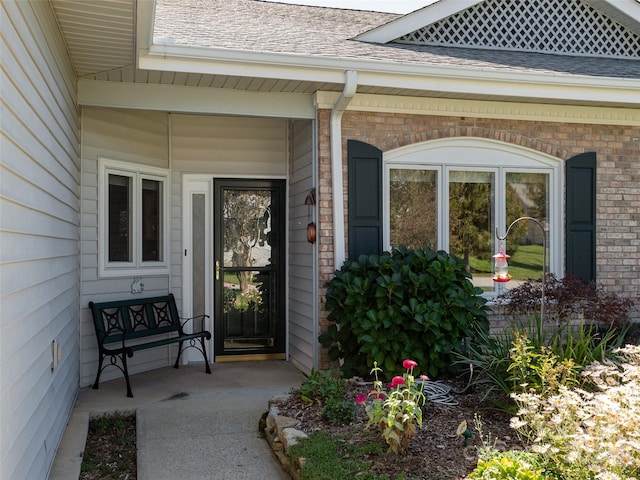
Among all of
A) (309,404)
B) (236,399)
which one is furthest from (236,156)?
(309,404)

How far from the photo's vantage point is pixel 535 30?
7.35m

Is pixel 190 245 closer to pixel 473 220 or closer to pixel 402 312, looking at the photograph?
pixel 402 312

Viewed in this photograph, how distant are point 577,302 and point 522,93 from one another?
2078 mm

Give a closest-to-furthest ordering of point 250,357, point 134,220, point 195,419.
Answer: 1. point 195,419
2. point 134,220
3. point 250,357

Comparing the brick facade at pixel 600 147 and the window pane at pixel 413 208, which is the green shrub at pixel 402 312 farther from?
the brick facade at pixel 600 147

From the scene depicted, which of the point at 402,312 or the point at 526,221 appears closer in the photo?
the point at 402,312

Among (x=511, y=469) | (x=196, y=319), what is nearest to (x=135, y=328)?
(x=196, y=319)

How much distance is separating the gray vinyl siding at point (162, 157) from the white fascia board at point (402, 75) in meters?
1.42

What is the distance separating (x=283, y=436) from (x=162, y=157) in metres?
3.72

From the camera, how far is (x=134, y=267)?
6516 mm

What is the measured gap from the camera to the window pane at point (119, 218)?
20.8ft

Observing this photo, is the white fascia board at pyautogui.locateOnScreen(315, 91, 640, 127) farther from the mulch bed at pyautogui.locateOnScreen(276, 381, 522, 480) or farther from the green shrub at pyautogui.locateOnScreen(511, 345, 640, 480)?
the green shrub at pyautogui.locateOnScreen(511, 345, 640, 480)

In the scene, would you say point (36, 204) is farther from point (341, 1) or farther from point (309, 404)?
point (341, 1)

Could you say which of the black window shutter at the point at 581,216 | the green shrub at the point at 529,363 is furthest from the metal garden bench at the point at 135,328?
the black window shutter at the point at 581,216
